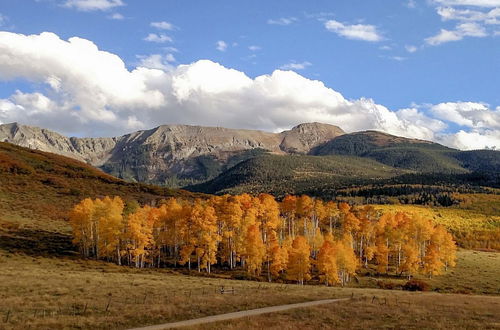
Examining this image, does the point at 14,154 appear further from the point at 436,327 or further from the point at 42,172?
the point at 436,327

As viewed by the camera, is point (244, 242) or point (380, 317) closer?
point (380, 317)

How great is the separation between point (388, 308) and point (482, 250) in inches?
4505

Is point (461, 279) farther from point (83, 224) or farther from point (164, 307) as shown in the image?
point (83, 224)

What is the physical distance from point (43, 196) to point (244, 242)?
260ft

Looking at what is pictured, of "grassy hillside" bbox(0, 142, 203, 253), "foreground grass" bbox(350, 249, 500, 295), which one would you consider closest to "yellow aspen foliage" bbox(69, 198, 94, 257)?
"grassy hillside" bbox(0, 142, 203, 253)

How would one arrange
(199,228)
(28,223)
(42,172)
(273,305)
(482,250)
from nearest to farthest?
(273,305) < (199,228) < (28,223) < (482,250) < (42,172)

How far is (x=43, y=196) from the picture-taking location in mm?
136750

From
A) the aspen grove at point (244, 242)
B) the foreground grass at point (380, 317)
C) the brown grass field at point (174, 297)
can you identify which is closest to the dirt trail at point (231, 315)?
the foreground grass at point (380, 317)

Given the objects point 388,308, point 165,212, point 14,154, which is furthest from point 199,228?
point 14,154

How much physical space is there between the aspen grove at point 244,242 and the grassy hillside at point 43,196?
29.4 ft

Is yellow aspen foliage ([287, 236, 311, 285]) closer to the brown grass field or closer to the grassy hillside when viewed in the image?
the brown grass field

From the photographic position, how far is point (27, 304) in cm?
4091

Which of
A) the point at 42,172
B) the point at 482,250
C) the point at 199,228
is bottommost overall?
the point at 482,250

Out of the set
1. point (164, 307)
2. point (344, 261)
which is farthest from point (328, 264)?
point (164, 307)
